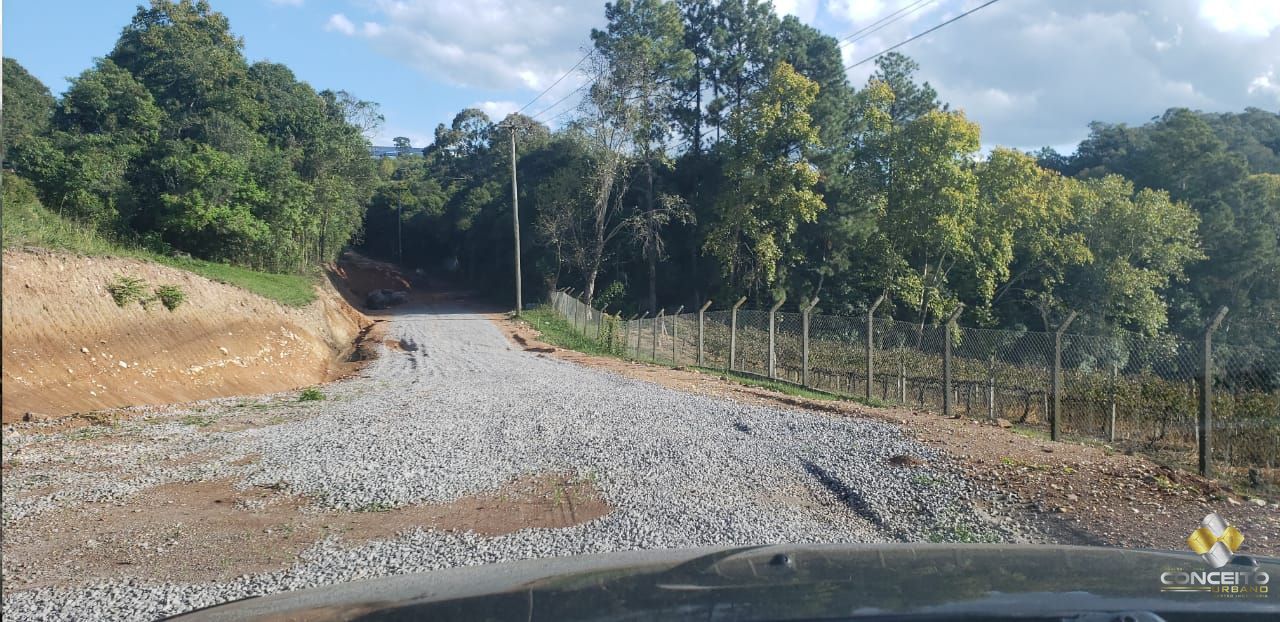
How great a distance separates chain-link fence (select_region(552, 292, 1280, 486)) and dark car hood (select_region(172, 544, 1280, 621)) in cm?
635

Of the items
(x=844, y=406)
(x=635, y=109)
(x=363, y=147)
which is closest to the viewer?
(x=844, y=406)

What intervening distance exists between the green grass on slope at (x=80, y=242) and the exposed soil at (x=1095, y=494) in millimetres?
16955

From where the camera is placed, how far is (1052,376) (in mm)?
10758

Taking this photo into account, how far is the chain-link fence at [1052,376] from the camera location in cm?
908

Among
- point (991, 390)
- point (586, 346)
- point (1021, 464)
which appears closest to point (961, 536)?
point (1021, 464)

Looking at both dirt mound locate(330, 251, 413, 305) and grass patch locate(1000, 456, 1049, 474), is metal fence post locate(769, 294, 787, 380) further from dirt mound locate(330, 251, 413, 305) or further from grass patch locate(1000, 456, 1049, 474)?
dirt mound locate(330, 251, 413, 305)

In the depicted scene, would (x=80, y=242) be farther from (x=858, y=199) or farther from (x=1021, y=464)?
(x=858, y=199)

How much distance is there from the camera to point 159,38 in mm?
37438

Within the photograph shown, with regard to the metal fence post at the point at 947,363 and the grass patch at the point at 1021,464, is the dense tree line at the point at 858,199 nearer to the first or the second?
the metal fence post at the point at 947,363

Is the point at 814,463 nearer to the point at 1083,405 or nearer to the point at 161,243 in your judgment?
the point at 1083,405

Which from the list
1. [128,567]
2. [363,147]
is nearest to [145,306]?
[128,567]

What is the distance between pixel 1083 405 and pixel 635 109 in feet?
109

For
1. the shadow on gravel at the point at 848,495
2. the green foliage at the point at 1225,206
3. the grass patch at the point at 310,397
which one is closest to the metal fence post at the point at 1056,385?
the shadow on gravel at the point at 848,495

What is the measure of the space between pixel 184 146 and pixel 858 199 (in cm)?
2774
